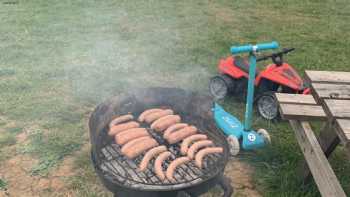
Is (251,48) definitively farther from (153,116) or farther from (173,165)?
(173,165)

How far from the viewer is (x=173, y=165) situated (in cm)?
349

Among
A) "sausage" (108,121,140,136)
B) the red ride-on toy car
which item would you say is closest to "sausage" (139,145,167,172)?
"sausage" (108,121,140,136)

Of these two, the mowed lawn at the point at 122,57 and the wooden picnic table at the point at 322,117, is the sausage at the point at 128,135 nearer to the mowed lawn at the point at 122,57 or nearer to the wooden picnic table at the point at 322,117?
the mowed lawn at the point at 122,57

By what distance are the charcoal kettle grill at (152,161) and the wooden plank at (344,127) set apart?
1131mm

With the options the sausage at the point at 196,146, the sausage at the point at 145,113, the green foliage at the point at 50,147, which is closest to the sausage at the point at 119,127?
the sausage at the point at 145,113

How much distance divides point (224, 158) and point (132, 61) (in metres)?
4.29

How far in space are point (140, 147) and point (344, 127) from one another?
1941 millimetres

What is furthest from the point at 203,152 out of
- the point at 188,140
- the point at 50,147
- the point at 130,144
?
the point at 50,147

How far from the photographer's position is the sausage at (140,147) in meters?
3.62

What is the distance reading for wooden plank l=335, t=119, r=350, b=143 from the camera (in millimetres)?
2482

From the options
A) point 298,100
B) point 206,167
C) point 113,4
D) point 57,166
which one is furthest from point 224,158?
point 113,4

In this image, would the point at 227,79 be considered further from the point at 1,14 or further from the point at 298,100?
the point at 1,14

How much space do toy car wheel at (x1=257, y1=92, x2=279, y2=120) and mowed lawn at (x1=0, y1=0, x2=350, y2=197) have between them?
0.49 feet

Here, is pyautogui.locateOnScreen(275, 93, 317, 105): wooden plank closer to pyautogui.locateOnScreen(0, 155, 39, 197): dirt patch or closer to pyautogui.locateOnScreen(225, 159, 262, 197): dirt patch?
pyautogui.locateOnScreen(225, 159, 262, 197): dirt patch
